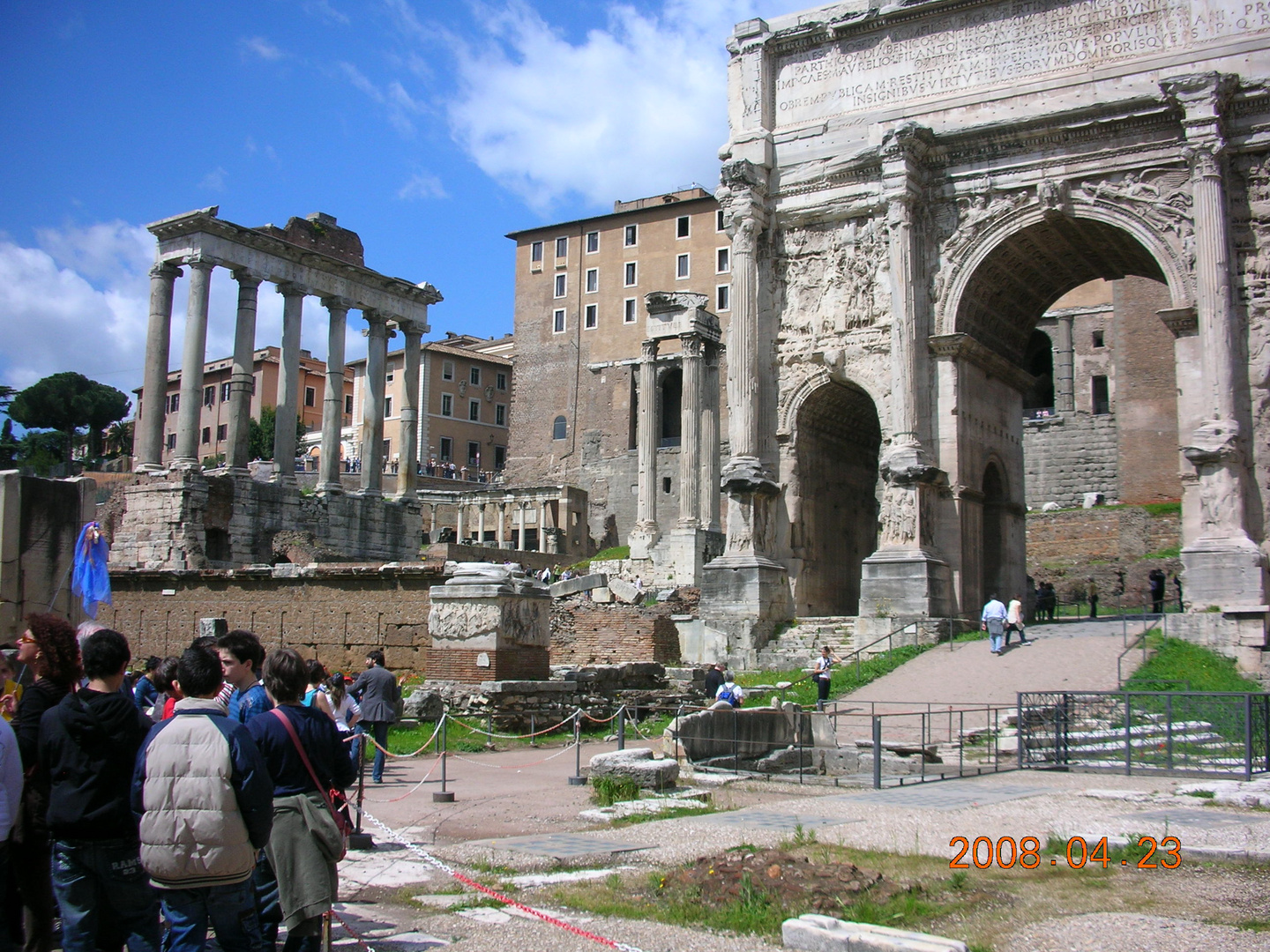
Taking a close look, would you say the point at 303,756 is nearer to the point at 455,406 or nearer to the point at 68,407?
the point at 455,406

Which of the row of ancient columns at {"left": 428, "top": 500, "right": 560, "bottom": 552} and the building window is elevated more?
the building window

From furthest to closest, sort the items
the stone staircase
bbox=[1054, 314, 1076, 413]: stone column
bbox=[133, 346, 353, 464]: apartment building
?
bbox=[133, 346, 353, 464]: apartment building
bbox=[1054, 314, 1076, 413]: stone column
the stone staircase

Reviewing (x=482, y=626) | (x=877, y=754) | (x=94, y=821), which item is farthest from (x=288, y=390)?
(x=94, y=821)

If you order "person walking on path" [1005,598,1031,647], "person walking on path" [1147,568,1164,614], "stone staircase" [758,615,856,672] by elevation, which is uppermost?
"person walking on path" [1147,568,1164,614]

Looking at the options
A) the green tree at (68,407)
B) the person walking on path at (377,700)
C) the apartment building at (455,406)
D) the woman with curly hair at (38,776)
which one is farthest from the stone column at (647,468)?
the green tree at (68,407)

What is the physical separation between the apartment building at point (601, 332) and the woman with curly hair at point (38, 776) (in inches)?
2229

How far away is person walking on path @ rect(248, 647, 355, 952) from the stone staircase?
1770cm

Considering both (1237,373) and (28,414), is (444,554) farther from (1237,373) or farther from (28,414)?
(28,414)

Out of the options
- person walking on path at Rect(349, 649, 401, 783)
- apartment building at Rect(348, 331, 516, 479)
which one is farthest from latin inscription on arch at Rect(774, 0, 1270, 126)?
apartment building at Rect(348, 331, 516, 479)

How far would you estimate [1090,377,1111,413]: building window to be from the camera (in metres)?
47.6

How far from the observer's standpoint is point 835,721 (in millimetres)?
16016

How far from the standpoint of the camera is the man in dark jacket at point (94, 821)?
200 inches

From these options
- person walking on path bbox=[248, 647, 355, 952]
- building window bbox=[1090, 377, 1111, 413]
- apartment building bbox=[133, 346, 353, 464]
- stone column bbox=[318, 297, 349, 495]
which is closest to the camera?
person walking on path bbox=[248, 647, 355, 952]
